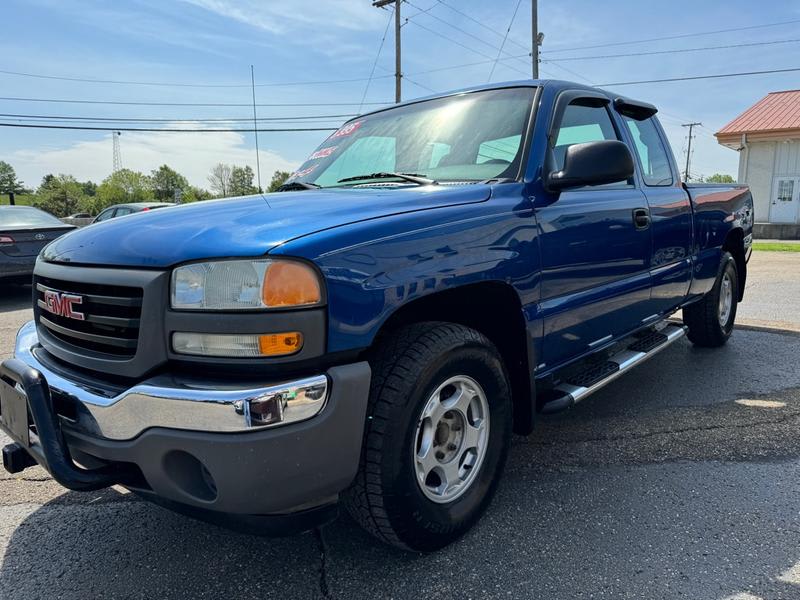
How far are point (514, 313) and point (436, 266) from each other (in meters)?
0.59

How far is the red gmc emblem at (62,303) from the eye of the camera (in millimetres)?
1983

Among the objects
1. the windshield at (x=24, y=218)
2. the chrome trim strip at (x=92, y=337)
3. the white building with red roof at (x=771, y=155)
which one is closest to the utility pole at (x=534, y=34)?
the white building with red roof at (x=771, y=155)

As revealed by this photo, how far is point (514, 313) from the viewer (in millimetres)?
2449

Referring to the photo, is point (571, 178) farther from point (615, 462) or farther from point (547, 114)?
point (615, 462)

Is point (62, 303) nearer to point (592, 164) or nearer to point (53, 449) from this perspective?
point (53, 449)

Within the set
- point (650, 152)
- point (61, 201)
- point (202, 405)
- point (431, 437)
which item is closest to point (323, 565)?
point (431, 437)

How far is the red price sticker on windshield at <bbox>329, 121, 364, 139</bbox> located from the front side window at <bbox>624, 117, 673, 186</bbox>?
172 cm

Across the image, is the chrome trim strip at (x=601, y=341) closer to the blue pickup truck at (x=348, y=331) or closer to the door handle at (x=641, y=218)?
the blue pickup truck at (x=348, y=331)

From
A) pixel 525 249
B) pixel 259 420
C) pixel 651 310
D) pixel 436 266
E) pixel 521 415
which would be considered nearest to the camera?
pixel 259 420

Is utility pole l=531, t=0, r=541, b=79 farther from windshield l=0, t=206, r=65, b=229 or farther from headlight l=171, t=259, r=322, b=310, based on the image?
headlight l=171, t=259, r=322, b=310

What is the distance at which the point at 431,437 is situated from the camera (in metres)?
2.10

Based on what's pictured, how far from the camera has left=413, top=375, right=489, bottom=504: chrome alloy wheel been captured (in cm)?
209

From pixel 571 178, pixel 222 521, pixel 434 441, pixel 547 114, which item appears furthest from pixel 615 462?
pixel 222 521

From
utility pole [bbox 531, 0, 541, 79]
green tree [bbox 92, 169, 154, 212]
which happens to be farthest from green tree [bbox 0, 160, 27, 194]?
utility pole [bbox 531, 0, 541, 79]
